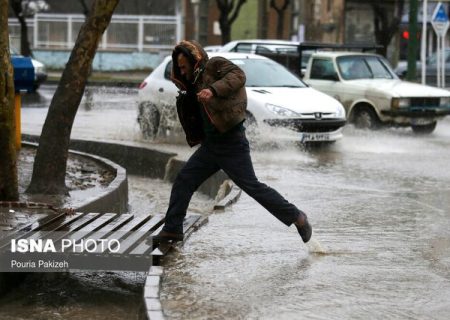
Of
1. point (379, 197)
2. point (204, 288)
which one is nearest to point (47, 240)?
point (204, 288)

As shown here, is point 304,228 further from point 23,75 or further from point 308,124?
point 308,124

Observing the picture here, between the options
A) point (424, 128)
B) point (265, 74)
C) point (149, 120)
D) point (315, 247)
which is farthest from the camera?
point (424, 128)

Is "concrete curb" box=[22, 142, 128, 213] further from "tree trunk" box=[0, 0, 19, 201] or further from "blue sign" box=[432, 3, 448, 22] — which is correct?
"blue sign" box=[432, 3, 448, 22]

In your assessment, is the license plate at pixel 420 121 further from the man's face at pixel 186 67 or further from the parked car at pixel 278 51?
the man's face at pixel 186 67

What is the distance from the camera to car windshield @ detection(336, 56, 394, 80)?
18641 millimetres

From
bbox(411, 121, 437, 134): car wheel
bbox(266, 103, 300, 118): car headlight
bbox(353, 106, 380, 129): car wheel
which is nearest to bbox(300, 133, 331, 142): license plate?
bbox(266, 103, 300, 118): car headlight

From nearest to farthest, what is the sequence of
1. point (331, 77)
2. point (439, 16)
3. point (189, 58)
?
1. point (189, 58)
2. point (331, 77)
3. point (439, 16)

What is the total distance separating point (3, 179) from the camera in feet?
30.0

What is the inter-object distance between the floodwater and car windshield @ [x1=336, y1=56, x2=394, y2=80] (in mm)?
5303

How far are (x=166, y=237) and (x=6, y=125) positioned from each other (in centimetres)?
258

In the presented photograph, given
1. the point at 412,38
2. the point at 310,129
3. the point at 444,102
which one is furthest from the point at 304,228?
the point at 412,38

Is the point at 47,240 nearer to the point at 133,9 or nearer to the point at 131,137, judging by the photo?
the point at 131,137

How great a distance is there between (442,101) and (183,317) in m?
13.2

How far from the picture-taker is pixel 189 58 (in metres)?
7.15
